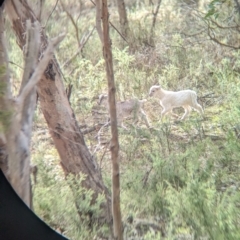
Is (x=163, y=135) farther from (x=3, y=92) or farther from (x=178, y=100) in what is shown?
(x=3, y=92)

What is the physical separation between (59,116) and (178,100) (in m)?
0.22

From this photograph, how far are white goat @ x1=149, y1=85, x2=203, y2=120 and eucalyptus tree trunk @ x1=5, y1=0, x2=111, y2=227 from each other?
0.16 meters

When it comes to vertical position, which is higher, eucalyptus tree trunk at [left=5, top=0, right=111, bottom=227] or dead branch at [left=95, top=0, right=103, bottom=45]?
dead branch at [left=95, top=0, right=103, bottom=45]

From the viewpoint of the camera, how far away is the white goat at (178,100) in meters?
0.77

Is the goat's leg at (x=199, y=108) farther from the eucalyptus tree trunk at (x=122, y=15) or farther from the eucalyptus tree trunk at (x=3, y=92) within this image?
the eucalyptus tree trunk at (x=3, y=92)

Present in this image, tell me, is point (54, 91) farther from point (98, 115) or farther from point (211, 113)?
point (211, 113)

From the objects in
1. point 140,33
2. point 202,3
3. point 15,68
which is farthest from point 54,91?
point 202,3

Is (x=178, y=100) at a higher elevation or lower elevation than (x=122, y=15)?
lower

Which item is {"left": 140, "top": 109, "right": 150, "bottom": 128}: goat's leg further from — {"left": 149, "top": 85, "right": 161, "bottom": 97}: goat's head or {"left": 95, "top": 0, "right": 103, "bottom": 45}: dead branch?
{"left": 95, "top": 0, "right": 103, "bottom": 45}: dead branch

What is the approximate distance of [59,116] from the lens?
2.71 ft

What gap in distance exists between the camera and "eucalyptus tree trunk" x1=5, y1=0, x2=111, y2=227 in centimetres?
81

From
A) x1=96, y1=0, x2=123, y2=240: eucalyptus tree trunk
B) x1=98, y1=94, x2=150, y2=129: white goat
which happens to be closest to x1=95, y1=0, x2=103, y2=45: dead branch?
x1=96, y1=0, x2=123, y2=240: eucalyptus tree trunk

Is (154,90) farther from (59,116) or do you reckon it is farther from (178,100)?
(59,116)

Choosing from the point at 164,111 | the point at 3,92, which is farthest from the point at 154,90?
the point at 3,92
